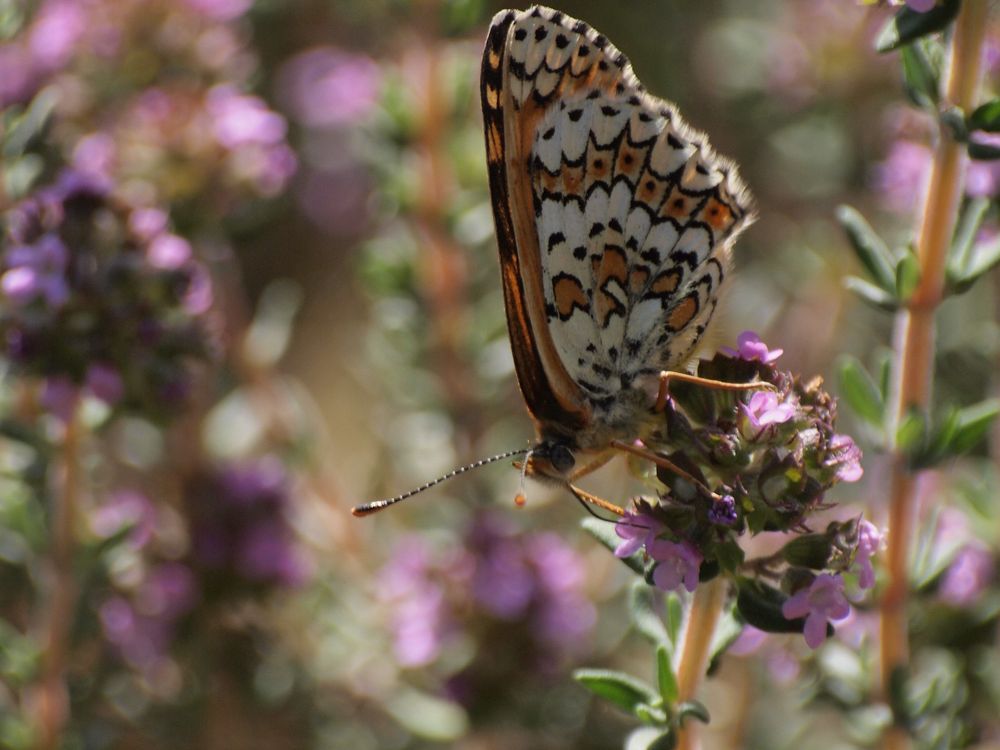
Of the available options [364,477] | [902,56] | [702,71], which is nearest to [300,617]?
[364,477]

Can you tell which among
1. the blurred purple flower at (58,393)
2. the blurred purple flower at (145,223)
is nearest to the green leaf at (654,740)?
the blurred purple flower at (58,393)

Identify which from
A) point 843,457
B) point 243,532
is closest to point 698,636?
point 843,457

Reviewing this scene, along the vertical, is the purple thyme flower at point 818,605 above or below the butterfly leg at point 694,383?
below

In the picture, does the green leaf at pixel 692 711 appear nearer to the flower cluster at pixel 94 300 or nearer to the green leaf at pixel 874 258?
the green leaf at pixel 874 258

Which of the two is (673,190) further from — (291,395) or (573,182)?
(291,395)

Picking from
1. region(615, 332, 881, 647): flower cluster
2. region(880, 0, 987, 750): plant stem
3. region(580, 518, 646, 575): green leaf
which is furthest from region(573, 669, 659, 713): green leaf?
region(880, 0, 987, 750): plant stem
